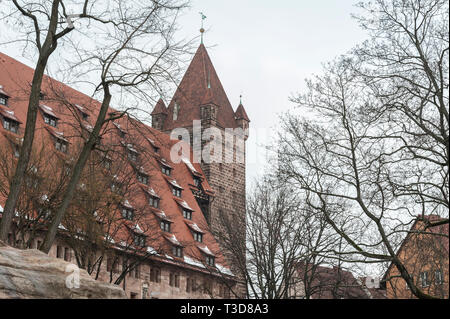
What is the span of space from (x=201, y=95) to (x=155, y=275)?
21596mm

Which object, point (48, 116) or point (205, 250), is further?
point (205, 250)

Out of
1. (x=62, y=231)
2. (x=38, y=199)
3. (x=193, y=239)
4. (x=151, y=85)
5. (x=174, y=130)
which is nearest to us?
(x=151, y=85)

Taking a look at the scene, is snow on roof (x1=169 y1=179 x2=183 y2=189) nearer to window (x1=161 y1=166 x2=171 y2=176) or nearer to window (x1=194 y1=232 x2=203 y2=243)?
window (x1=161 y1=166 x2=171 y2=176)

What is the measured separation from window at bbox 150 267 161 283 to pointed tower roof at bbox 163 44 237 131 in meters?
18.6

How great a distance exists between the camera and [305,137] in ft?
58.2

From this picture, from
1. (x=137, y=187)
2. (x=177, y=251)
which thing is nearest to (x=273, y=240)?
(x=137, y=187)

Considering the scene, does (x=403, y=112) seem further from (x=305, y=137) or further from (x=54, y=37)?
Answer: (x=54, y=37)

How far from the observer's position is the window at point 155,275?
133 ft

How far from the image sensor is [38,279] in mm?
8109

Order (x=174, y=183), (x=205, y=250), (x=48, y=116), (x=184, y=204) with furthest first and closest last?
1. (x=174, y=183)
2. (x=184, y=204)
3. (x=205, y=250)
4. (x=48, y=116)

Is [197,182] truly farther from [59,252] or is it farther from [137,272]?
[59,252]

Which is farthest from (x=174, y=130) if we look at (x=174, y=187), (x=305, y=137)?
(x=305, y=137)

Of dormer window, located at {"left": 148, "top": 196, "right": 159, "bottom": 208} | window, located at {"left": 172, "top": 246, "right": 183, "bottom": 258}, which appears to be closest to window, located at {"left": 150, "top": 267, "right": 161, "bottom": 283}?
window, located at {"left": 172, "top": 246, "right": 183, "bottom": 258}
